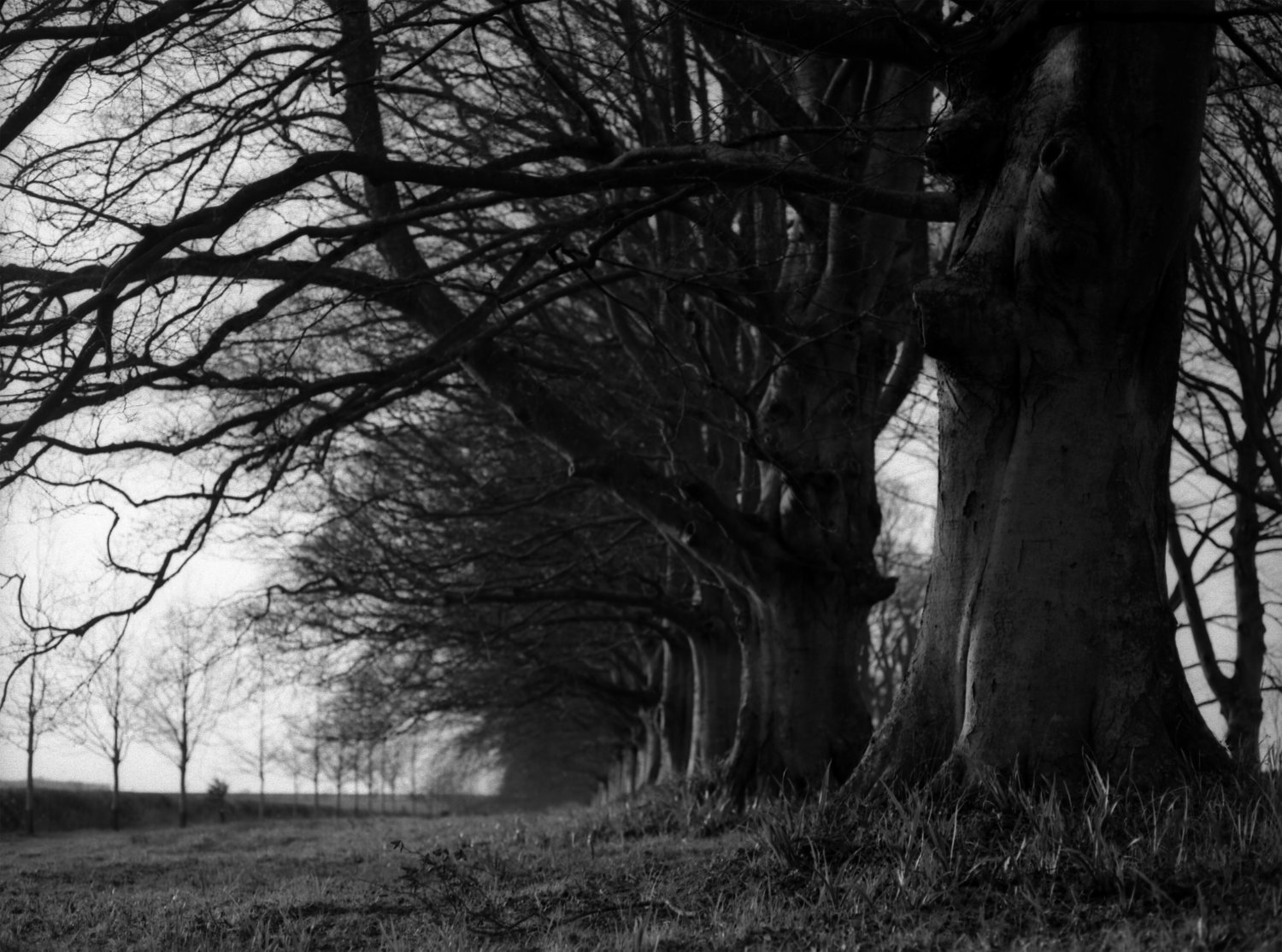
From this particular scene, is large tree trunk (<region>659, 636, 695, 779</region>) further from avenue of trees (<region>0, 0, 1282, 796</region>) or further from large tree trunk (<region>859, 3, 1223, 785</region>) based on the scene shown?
large tree trunk (<region>859, 3, 1223, 785</region>)

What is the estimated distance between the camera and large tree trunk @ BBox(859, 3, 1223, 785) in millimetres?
4836

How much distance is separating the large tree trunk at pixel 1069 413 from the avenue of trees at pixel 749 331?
2cm

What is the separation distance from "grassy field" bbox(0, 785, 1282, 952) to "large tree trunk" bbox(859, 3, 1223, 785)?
0.43m

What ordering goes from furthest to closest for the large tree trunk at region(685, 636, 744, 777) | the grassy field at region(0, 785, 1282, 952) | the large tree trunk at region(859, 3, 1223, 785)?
the large tree trunk at region(685, 636, 744, 777) < the large tree trunk at region(859, 3, 1223, 785) < the grassy field at region(0, 785, 1282, 952)

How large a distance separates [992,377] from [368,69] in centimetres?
565

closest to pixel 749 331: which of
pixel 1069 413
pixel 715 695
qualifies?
pixel 715 695

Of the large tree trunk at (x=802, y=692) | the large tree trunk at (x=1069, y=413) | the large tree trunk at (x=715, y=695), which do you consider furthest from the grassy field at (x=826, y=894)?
the large tree trunk at (x=715, y=695)

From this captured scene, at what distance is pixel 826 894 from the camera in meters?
4.19

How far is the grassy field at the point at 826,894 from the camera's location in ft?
11.8

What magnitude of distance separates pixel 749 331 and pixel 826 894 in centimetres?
799

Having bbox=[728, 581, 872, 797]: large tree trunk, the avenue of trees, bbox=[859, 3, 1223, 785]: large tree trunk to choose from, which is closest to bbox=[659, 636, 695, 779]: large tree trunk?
the avenue of trees

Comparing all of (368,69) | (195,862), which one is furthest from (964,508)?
(195,862)

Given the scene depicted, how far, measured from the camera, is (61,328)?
6.34 m

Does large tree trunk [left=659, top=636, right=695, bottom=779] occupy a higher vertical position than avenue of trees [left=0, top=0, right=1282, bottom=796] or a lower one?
lower
